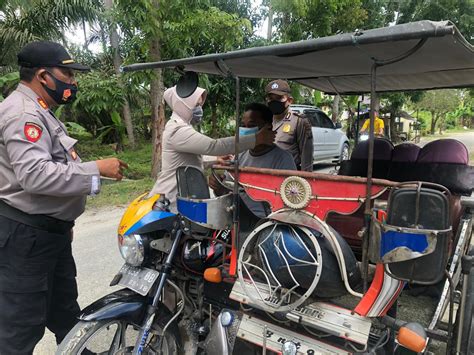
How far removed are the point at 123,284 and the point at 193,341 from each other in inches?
22.9

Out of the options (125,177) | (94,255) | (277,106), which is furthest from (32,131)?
(125,177)

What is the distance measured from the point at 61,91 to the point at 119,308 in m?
1.16

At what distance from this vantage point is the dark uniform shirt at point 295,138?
3.94 meters

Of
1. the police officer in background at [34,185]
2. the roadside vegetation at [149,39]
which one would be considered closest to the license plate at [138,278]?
the police officer in background at [34,185]

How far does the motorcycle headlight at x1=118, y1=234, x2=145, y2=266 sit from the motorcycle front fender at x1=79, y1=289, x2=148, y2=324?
0.54 feet

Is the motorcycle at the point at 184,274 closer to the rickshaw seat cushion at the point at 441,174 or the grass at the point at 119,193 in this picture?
the rickshaw seat cushion at the point at 441,174

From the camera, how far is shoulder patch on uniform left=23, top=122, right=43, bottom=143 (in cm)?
172

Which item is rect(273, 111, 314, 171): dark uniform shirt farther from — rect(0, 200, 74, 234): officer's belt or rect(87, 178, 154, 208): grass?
rect(87, 178, 154, 208): grass

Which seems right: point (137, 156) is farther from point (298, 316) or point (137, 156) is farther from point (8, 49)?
point (298, 316)

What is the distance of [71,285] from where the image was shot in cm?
237

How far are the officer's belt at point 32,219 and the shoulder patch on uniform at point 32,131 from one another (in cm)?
39

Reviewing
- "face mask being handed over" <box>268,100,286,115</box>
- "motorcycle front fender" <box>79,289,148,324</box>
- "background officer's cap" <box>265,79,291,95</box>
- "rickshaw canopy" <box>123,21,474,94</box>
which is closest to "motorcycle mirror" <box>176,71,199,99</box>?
"rickshaw canopy" <box>123,21,474,94</box>

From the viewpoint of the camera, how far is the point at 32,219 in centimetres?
188

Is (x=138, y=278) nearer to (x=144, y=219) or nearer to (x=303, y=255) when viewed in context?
(x=144, y=219)
